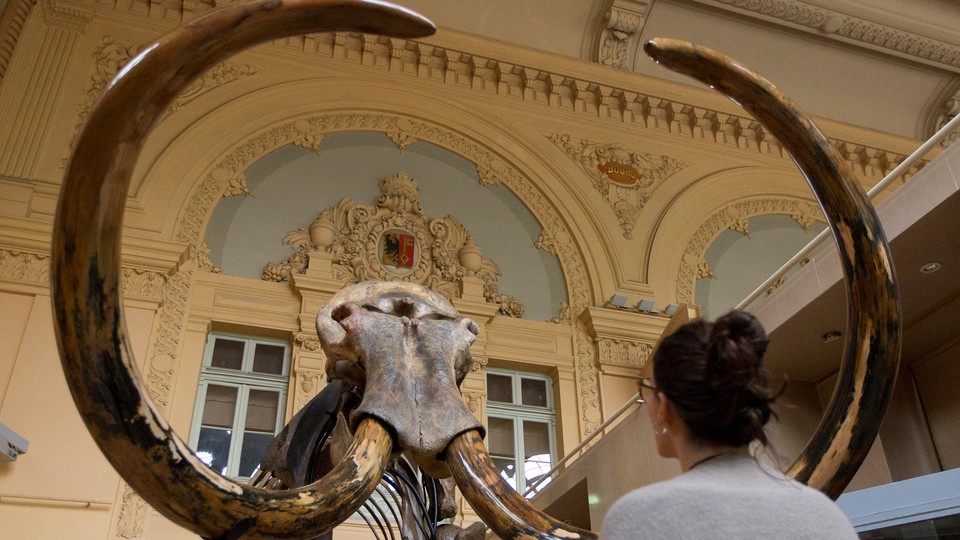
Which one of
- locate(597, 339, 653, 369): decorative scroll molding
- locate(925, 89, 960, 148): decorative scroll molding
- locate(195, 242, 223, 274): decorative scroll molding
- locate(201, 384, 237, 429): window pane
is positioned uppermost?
locate(925, 89, 960, 148): decorative scroll molding

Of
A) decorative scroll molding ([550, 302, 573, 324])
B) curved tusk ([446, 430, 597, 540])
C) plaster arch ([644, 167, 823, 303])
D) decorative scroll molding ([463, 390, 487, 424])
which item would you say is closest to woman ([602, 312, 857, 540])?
curved tusk ([446, 430, 597, 540])

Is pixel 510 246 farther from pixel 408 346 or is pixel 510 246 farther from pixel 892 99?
pixel 408 346

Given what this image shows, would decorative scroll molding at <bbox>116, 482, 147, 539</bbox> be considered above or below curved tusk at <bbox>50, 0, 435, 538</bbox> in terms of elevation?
above

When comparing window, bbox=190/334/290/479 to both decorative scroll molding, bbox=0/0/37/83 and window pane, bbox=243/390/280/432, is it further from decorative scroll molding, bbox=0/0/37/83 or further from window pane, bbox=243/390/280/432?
decorative scroll molding, bbox=0/0/37/83

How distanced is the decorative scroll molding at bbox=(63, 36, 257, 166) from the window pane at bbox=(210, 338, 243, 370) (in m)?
2.11

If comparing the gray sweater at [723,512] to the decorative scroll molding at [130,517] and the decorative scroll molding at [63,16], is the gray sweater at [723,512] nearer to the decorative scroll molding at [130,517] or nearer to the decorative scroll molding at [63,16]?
the decorative scroll molding at [130,517]

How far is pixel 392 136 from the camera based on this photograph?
1158cm

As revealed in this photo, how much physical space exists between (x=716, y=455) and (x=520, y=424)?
9105mm

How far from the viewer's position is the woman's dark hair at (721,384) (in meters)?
1.09

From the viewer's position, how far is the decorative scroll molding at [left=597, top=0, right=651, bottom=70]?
42.0 ft

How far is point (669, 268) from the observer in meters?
11.7

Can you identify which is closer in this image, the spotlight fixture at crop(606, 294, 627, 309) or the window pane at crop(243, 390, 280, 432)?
the window pane at crop(243, 390, 280, 432)

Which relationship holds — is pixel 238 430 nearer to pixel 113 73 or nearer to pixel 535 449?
pixel 535 449

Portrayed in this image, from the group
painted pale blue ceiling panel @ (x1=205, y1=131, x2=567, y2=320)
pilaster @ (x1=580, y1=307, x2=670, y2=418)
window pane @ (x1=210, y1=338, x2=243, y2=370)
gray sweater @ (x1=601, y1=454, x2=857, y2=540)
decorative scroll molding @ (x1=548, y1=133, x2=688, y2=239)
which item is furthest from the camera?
decorative scroll molding @ (x1=548, y1=133, x2=688, y2=239)
